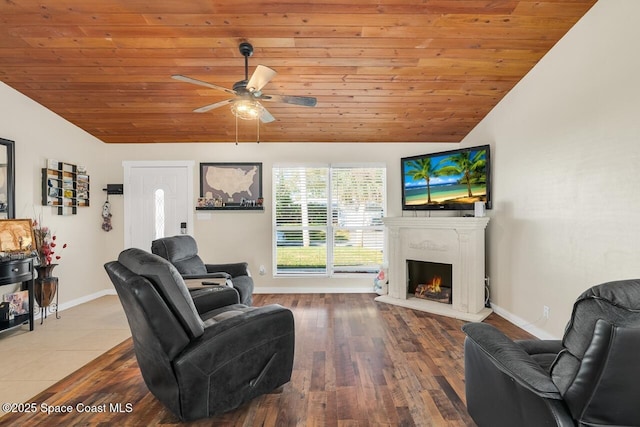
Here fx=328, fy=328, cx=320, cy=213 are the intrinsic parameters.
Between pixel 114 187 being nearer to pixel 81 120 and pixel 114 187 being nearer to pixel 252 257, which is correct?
pixel 81 120

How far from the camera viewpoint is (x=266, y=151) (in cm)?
525

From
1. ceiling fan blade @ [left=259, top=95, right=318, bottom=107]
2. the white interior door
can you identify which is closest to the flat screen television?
ceiling fan blade @ [left=259, top=95, right=318, bottom=107]

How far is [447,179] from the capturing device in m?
4.63

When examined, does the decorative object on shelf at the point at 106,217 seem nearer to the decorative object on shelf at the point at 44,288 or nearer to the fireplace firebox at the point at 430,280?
the decorative object on shelf at the point at 44,288

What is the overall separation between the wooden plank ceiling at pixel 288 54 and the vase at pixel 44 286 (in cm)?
205

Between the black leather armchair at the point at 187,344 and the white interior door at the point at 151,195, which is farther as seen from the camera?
the white interior door at the point at 151,195

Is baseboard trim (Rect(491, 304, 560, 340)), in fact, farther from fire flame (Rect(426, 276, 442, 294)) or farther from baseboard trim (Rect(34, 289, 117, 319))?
baseboard trim (Rect(34, 289, 117, 319))

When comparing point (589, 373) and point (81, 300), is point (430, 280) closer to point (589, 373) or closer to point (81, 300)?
point (589, 373)

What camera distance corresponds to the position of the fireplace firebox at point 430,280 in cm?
458

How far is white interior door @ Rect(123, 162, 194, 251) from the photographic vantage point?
5.22 m

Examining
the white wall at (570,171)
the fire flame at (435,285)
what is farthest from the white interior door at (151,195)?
the white wall at (570,171)

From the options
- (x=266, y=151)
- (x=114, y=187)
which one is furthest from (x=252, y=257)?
(x=114, y=187)

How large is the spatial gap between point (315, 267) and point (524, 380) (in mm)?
4046

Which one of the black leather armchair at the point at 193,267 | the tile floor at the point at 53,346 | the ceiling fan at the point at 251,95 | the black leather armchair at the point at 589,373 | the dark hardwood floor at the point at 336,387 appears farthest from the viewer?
the black leather armchair at the point at 193,267
